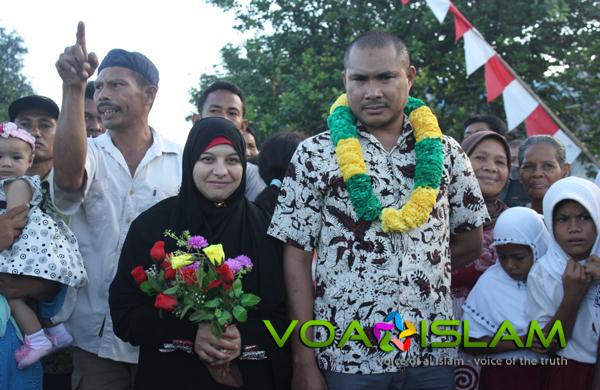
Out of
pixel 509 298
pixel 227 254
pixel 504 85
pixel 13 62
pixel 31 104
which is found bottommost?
pixel 509 298

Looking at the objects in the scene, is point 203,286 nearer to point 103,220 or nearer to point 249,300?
point 249,300

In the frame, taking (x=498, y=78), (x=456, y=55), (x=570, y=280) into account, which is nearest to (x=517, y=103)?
(x=498, y=78)

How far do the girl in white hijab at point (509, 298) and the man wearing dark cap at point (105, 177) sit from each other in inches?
78.8

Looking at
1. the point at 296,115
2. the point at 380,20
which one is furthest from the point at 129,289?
the point at 380,20

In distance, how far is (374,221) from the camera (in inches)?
128

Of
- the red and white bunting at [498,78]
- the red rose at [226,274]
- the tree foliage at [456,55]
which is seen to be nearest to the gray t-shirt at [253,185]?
the red rose at [226,274]

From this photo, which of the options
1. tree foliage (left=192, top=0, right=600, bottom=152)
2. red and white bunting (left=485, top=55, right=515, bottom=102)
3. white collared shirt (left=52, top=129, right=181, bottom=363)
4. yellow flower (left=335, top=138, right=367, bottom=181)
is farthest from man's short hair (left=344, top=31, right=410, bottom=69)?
tree foliage (left=192, top=0, right=600, bottom=152)

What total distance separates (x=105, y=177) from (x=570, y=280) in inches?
107

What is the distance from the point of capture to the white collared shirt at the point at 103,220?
3.90 metres

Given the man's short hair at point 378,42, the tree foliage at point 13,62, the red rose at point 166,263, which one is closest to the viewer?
the red rose at point 166,263

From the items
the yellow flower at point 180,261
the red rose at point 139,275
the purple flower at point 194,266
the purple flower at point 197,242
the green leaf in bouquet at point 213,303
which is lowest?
the green leaf in bouquet at point 213,303

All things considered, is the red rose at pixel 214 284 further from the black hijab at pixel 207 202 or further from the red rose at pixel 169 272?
the black hijab at pixel 207 202

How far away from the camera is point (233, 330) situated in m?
3.21

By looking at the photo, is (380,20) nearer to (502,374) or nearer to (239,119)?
(239,119)
